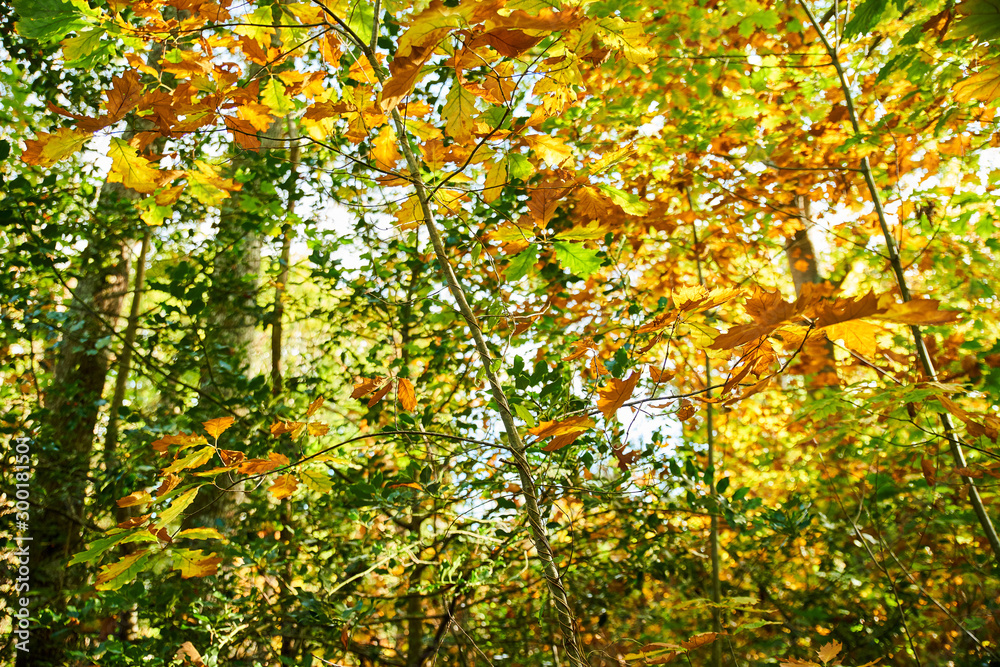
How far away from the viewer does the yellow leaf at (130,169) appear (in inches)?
45.1

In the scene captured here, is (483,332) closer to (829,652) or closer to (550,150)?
(550,150)

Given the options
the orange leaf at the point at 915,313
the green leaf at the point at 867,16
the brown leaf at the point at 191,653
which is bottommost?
the brown leaf at the point at 191,653

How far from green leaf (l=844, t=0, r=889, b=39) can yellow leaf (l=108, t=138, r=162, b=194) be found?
5.38ft

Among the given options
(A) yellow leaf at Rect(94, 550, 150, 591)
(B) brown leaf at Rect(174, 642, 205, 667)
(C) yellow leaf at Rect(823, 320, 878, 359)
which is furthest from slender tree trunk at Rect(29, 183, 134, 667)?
(C) yellow leaf at Rect(823, 320, 878, 359)

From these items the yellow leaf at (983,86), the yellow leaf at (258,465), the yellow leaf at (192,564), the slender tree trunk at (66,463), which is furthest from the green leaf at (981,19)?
the slender tree trunk at (66,463)

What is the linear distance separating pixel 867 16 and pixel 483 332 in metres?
1.59

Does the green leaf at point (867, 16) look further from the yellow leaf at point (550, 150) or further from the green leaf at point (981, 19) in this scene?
the yellow leaf at point (550, 150)

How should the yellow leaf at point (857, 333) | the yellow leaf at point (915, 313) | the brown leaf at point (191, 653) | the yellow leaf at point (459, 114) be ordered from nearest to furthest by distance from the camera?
the yellow leaf at point (915, 313) → the yellow leaf at point (857, 333) → the yellow leaf at point (459, 114) → the brown leaf at point (191, 653)

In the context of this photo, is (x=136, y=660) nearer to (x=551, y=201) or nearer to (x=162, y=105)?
(x=162, y=105)

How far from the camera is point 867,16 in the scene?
3.94ft

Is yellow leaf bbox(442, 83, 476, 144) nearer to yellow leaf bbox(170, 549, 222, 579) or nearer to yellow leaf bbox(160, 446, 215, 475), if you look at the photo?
yellow leaf bbox(160, 446, 215, 475)

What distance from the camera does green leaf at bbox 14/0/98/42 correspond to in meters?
1.01

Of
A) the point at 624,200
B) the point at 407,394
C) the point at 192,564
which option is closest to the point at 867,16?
the point at 624,200

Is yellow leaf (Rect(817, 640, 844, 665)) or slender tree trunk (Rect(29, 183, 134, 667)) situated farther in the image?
slender tree trunk (Rect(29, 183, 134, 667))
